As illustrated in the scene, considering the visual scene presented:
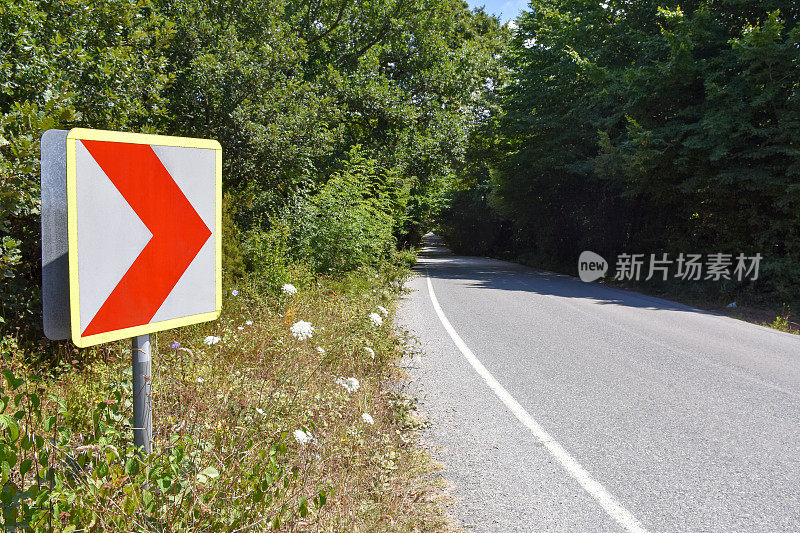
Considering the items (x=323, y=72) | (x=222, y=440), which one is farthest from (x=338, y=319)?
(x=323, y=72)

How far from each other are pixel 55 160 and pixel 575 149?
72.9ft

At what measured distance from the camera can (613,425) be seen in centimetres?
445

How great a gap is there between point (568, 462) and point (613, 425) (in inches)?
36.5

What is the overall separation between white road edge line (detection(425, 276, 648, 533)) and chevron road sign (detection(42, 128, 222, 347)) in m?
2.67

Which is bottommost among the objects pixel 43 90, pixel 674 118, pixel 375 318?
pixel 375 318

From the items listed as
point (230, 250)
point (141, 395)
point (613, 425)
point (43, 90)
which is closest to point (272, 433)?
point (141, 395)

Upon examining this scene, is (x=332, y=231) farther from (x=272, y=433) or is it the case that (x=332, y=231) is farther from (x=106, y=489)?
(x=106, y=489)

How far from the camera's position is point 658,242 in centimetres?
1833

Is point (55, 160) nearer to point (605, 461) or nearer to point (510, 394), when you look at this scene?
point (605, 461)

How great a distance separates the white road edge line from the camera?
3048 millimetres

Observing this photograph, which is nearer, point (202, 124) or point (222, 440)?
point (222, 440)

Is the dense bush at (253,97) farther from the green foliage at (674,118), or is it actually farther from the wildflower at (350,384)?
the green foliage at (674,118)

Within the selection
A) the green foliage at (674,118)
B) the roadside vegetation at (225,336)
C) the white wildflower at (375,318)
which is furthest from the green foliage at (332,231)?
the green foliage at (674,118)

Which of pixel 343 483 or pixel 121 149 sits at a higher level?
pixel 121 149
